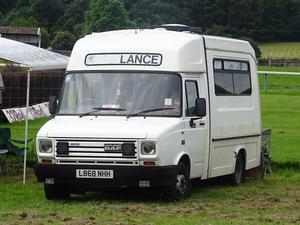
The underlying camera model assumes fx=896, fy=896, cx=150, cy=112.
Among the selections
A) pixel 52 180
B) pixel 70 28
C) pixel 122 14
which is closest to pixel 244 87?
pixel 52 180

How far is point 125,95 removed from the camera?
13883 mm

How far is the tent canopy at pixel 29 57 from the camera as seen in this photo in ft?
52.6

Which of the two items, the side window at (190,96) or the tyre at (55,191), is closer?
the tyre at (55,191)

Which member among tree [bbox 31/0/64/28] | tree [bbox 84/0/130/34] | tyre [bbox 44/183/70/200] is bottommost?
tyre [bbox 44/183/70/200]

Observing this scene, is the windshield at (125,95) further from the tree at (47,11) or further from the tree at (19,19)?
the tree at (47,11)

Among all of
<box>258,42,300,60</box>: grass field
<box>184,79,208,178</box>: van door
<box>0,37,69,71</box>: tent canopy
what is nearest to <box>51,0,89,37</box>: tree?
<box>258,42,300,60</box>: grass field

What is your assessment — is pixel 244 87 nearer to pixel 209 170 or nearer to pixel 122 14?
pixel 209 170

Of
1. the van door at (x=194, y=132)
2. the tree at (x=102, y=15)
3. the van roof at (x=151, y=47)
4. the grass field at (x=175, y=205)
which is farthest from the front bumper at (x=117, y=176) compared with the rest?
the tree at (x=102, y=15)

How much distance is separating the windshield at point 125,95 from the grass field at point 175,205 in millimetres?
1398

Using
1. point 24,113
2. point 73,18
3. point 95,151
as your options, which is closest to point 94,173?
point 95,151

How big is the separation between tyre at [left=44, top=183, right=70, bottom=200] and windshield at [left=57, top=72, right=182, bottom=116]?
46.2 inches

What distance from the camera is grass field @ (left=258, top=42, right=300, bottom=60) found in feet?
280

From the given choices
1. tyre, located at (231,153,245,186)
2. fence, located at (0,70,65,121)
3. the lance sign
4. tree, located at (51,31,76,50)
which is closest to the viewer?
tyre, located at (231,153,245,186)

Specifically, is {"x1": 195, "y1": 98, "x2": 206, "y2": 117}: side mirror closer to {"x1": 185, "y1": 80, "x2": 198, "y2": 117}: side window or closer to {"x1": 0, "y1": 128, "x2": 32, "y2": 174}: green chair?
{"x1": 185, "y1": 80, "x2": 198, "y2": 117}: side window
